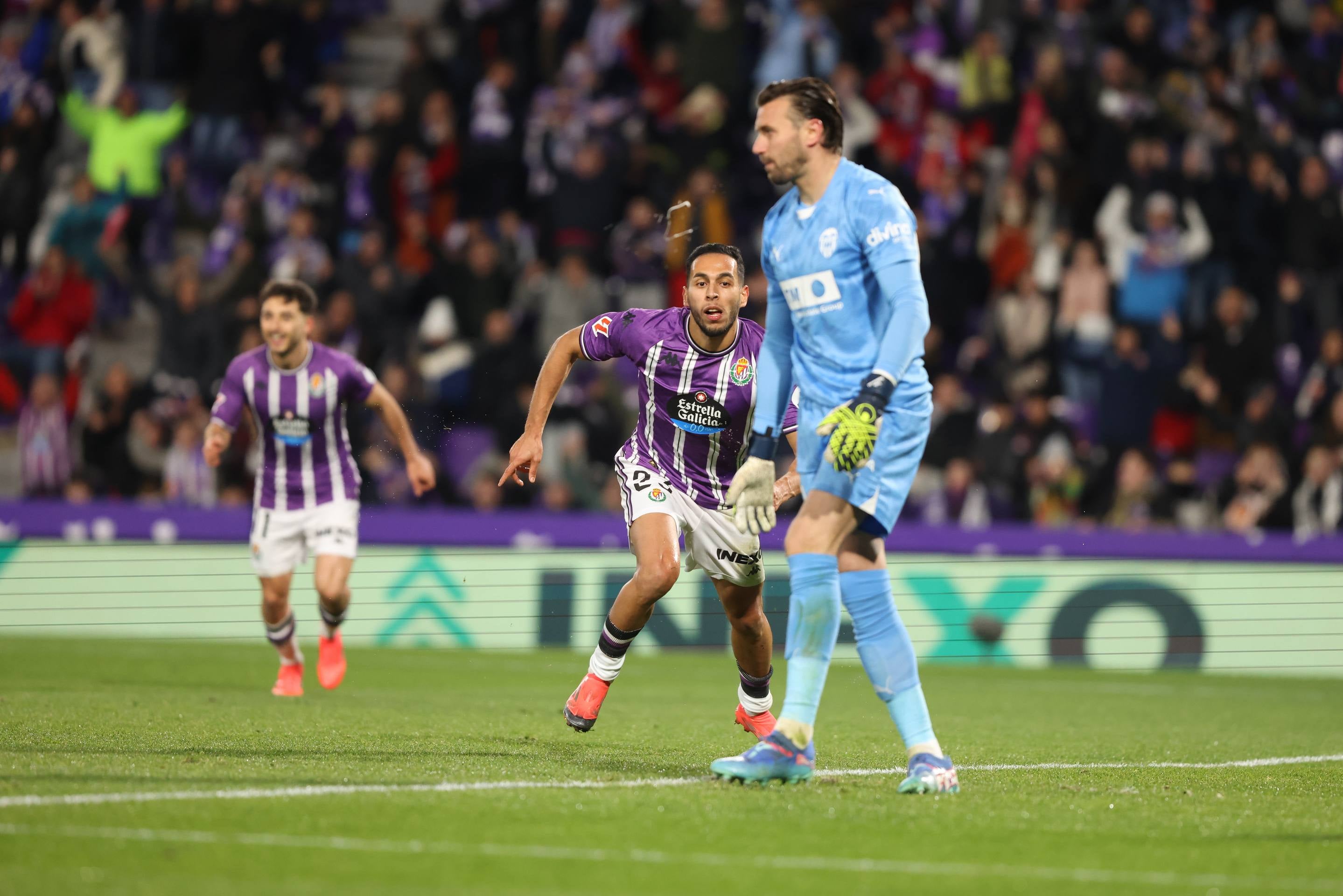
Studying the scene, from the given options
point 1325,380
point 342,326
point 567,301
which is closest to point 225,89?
point 342,326

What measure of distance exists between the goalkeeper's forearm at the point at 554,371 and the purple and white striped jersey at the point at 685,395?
41mm

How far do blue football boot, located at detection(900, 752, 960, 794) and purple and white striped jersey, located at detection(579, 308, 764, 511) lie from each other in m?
2.15

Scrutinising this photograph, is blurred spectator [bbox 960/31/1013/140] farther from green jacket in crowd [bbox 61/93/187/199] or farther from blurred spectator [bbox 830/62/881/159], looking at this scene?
green jacket in crowd [bbox 61/93/187/199]

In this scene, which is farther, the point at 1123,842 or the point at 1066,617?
the point at 1066,617

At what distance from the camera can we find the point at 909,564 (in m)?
14.6

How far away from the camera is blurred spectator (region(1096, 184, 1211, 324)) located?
658 inches

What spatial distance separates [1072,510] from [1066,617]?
4.77ft

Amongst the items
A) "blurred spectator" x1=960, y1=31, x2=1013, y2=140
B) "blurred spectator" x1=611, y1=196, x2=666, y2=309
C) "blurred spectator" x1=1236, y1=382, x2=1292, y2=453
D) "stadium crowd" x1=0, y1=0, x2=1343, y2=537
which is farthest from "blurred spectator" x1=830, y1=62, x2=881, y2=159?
"blurred spectator" x1=1236, y1=382, x2=1292, y2=453

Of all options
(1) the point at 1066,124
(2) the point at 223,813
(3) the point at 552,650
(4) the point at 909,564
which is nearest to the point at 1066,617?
(4) the point at 909,564

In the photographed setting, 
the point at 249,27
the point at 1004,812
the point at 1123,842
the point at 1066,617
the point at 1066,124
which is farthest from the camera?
the point at 249,27

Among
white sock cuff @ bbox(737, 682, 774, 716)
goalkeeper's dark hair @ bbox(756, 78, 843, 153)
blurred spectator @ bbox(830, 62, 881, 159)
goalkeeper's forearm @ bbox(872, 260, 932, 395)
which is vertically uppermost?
blurred spectator @ bbox(830, 62, 881, 159)

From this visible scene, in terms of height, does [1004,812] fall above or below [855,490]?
below

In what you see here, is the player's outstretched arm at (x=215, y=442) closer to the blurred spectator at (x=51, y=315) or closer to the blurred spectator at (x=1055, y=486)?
the blurred spectator at (x=1055, y=486)

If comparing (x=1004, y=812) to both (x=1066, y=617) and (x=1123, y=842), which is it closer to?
(x=1123, y=842)
